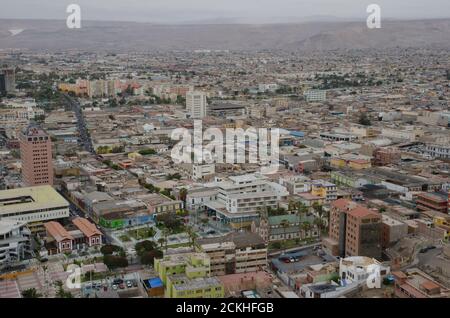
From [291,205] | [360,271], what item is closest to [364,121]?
[291,205]

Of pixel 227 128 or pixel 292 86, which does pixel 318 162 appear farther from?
pixel 292 86

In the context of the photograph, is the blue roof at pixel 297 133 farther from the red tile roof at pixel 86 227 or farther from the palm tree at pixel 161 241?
the palm tree at pixel 161 241

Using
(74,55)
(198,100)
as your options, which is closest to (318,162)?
(198,100)

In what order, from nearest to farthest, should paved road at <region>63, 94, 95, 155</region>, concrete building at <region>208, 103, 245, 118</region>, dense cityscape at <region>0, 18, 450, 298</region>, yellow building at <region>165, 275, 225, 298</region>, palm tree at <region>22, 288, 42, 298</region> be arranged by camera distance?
1. yellow building at <region>165, 275, 225, 298</region>
2. palm tree at <region>22, 288, 42, 298</region>
3. dense cityscape at <region>0, 18, 450, 298</region>
4. paved road at <region>63, 94, 95, 155</region>
5. concrete building at <region>208, 103, 245, 118</region>

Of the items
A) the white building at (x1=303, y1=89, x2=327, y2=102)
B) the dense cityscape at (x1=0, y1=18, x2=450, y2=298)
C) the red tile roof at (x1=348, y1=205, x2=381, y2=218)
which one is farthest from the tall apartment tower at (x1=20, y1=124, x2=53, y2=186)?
the white building at (x1=303, y1=89, x2=327, y2=102)

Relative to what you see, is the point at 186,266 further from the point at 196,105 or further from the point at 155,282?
the point at 196,105

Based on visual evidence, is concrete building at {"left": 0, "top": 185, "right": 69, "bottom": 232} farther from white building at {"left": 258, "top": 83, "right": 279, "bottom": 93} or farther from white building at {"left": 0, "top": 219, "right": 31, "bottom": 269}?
white building at {"left": 258, "top": 83, "right": 279, "bottom": 93}
